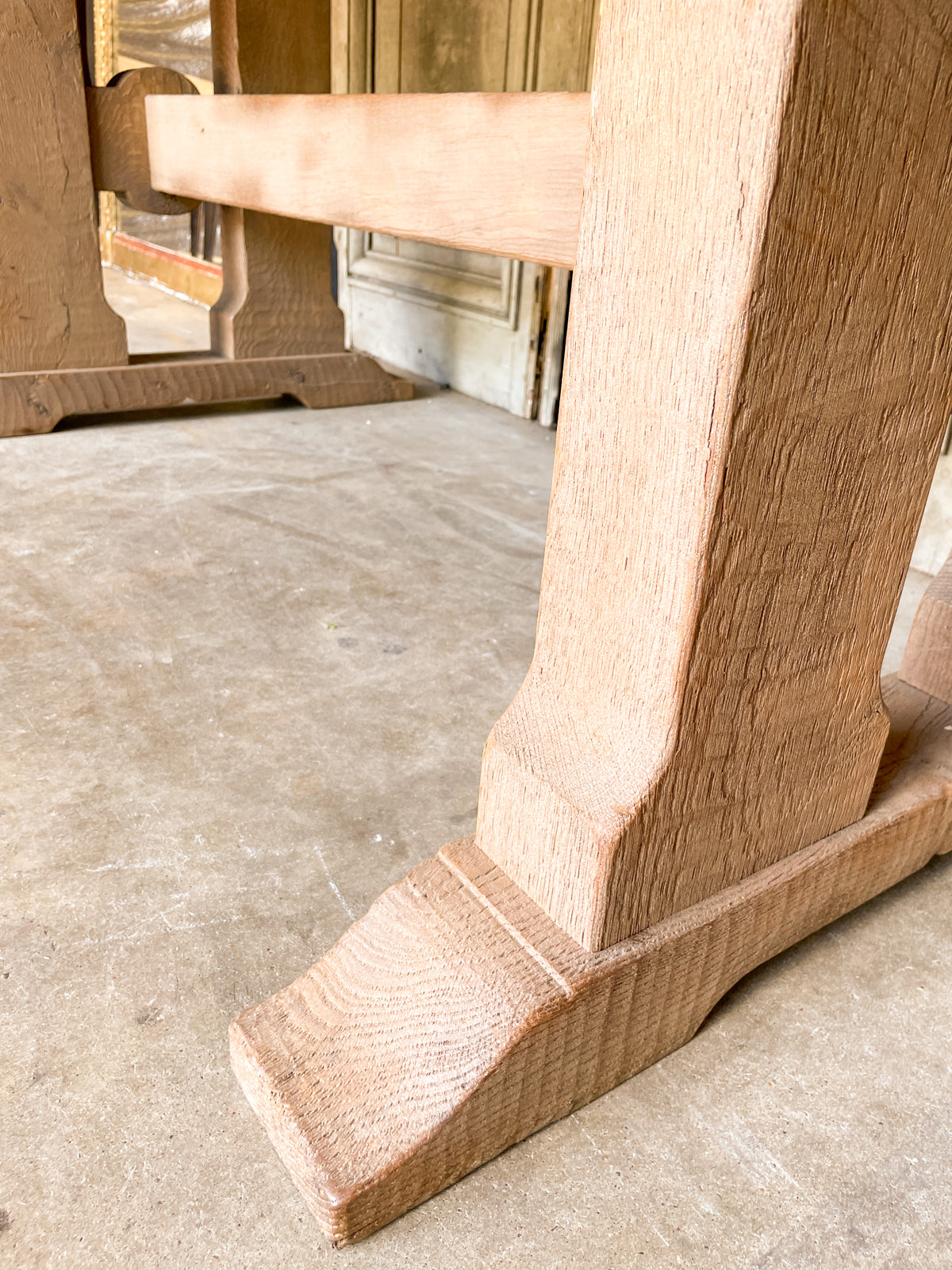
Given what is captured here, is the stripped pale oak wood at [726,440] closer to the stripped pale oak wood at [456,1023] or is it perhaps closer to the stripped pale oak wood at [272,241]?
the stripped pale oak wood at [456,1023]

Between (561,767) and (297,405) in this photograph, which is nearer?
(561,767)

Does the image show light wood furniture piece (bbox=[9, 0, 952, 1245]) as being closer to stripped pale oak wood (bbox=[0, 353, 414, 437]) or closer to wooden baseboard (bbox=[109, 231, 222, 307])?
stripped pale oak wood (bbox=[0, 353, 414, 437])

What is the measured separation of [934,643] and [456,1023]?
0.85 m

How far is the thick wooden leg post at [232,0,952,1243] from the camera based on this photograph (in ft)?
2.03

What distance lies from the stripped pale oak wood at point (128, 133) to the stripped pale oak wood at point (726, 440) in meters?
2.48

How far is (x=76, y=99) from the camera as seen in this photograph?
268 centimetres

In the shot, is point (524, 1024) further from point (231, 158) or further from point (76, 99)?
point (76, 99)

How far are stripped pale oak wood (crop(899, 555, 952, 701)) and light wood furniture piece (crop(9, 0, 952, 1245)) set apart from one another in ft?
0.96

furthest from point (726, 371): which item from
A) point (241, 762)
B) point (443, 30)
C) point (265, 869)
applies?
point (443, 30)

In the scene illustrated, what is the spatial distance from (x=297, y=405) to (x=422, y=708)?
6.62 ft

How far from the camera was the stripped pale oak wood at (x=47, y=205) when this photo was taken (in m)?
2.59

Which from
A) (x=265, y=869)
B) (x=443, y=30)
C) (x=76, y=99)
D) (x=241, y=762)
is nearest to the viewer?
(x=265, y=869)

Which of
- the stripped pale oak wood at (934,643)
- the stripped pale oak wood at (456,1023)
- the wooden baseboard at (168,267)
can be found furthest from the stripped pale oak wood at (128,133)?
the stripped pale oak wood at (456,1023)

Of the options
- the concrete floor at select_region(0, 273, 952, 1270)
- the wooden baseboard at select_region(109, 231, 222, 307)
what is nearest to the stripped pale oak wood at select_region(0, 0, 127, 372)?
the concrete floor at select_region(0, 273, 952, 1270)
